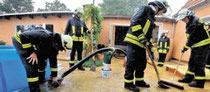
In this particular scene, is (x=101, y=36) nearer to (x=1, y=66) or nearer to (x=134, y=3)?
(x=1, y=66)

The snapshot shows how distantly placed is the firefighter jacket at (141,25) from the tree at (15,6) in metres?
31.9

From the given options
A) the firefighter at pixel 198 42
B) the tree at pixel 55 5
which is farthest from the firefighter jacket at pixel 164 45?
the tree at pixel 55 5

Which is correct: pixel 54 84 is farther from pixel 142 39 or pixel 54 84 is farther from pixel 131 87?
pixel 142 39

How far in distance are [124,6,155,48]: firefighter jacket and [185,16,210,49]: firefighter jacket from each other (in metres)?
1.16

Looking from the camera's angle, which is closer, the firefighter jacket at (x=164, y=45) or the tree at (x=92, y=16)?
the firefighter jacket at (x=164, y=45)

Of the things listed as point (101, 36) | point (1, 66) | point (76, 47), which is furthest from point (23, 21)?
point (1, 66)

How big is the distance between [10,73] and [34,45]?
780 millimetres

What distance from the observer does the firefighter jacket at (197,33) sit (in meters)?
2.63

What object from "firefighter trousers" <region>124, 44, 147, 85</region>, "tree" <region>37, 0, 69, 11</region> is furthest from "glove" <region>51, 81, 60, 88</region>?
"tree" <region>37, 0, 69, 11</region>

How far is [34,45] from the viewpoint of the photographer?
1.99m

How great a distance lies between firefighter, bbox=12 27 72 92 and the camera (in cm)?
187

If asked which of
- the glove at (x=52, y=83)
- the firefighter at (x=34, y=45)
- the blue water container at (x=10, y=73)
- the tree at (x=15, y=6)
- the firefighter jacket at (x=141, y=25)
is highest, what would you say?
the tree at (x=15, y=6)

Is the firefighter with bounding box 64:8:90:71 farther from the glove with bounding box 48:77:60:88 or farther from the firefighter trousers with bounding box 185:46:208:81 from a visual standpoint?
the firefighter trousers with bounding box 185:46:208:81

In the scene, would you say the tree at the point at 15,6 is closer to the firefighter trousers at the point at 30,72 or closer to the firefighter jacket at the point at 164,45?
the firefighter trousers at the point at 30,72
